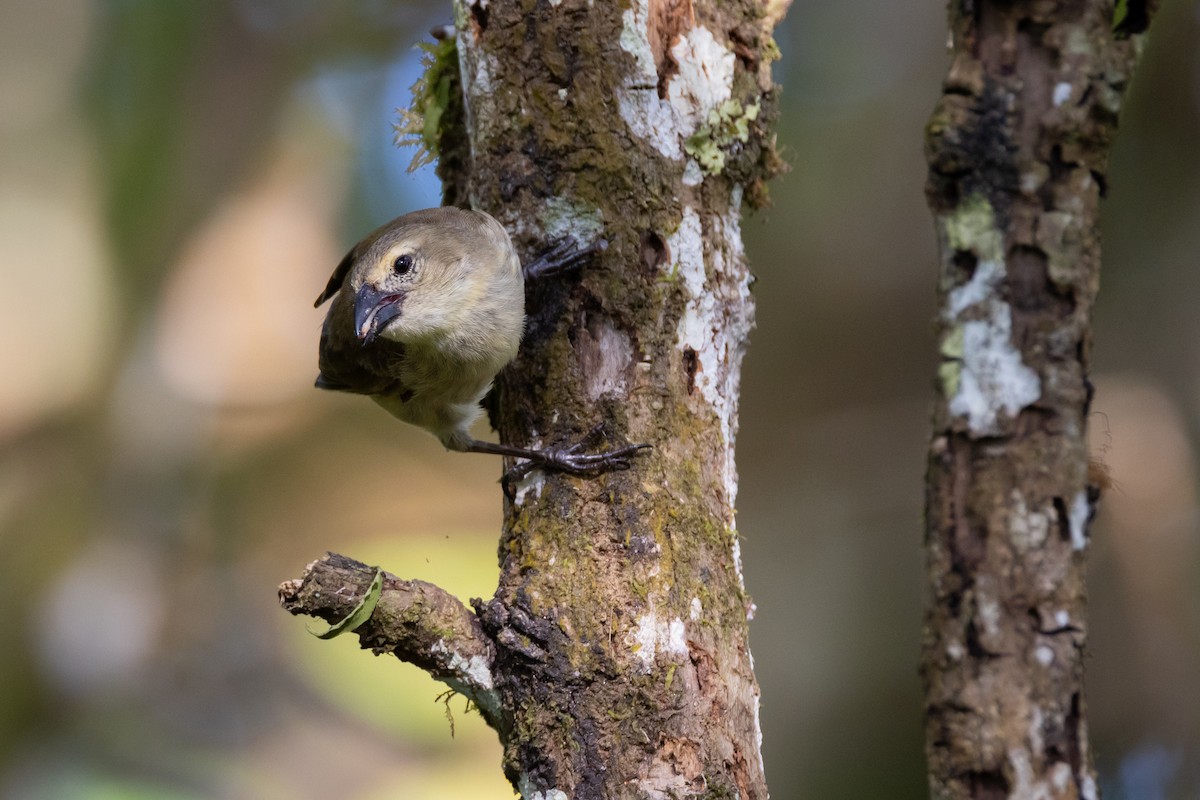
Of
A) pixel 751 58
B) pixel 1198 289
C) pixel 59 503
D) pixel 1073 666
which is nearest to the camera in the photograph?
pixel 1073 666

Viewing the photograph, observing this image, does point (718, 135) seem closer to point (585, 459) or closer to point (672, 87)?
point (672, 87)

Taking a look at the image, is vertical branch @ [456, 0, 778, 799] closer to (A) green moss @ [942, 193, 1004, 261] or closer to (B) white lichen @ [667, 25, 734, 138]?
(B) white lichen @ [667, 25, 734, 138]

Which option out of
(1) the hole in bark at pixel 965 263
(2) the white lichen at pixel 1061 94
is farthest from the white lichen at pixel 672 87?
(2) the white lichen at pixel 1061 94

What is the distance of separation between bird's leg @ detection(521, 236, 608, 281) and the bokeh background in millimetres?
3737

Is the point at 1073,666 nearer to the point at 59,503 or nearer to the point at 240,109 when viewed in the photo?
the point at 59,503

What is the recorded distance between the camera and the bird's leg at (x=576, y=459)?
243cm

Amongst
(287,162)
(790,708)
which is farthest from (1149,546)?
(287,162)

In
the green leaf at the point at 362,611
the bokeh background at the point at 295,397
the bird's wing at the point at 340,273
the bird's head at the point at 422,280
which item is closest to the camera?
the green leaf at the point at 362,611

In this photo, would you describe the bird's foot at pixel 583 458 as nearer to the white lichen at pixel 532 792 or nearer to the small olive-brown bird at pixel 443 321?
the small olive-brown bird at pixel 443 321

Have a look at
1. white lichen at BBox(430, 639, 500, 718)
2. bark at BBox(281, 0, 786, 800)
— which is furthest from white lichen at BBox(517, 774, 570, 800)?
white lichen at BBox(430, 639, 500, 718)

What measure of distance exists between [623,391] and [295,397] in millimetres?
5596

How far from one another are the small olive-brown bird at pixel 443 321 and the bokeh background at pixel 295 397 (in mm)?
3024

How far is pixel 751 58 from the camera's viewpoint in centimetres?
275

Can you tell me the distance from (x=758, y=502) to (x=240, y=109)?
4907mm
